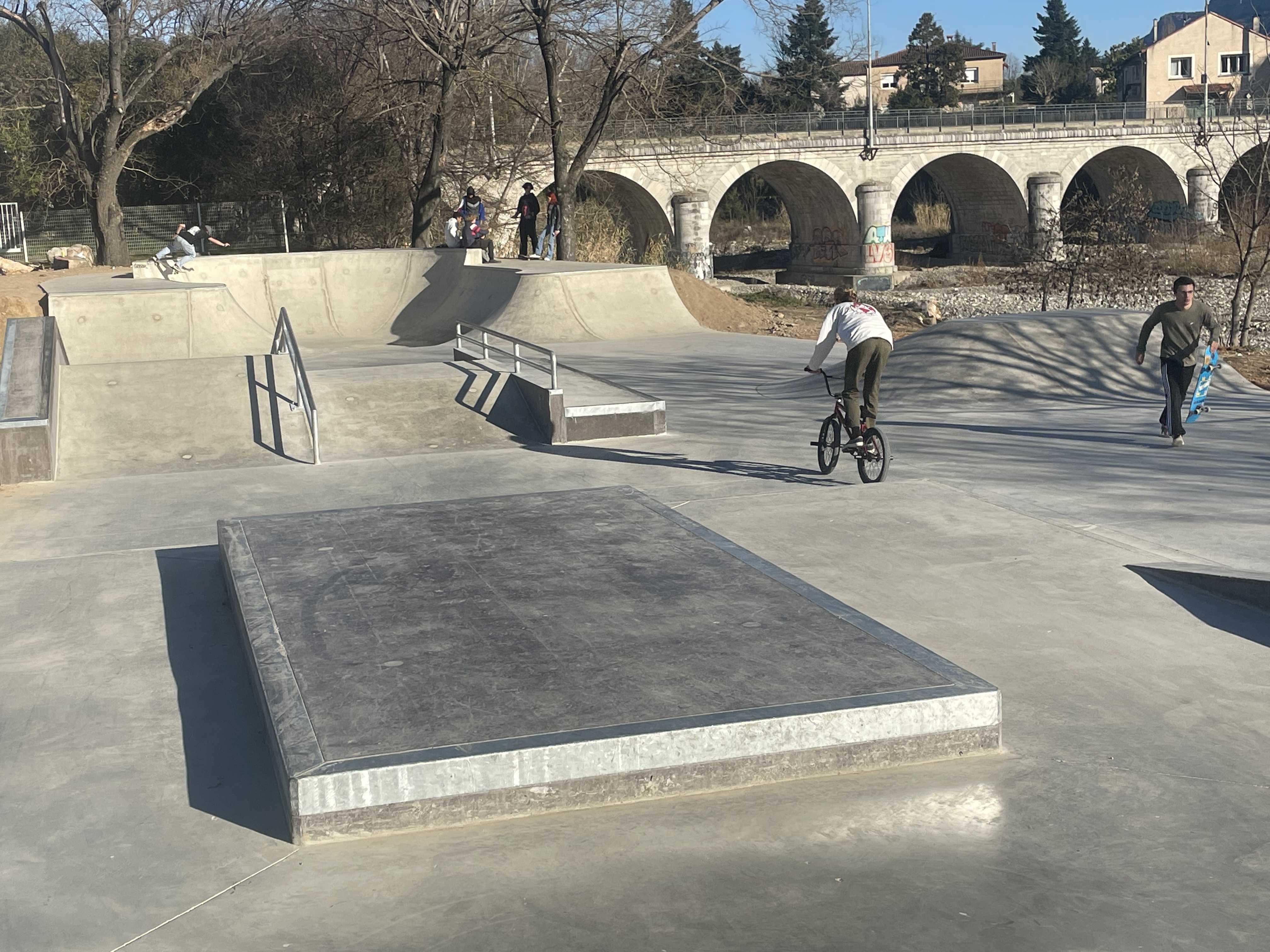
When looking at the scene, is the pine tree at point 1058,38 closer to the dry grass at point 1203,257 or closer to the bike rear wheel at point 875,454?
the dry grass at point 1203,257

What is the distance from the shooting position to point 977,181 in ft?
208

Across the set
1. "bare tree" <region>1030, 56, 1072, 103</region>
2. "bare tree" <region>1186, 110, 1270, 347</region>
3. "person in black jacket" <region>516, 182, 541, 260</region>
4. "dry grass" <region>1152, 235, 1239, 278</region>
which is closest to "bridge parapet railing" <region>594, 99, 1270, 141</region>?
"dry grass" <region>1152, 235, 1239, 278</region>

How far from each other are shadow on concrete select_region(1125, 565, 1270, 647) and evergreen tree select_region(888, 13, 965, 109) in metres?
88.1

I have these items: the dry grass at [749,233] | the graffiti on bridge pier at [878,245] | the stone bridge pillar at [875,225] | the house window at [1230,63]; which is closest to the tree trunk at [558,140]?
the stone bridge pillar at [875,225]

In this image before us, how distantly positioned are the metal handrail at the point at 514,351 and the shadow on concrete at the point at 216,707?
470 centimetres

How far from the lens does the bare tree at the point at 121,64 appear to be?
97.7 ft

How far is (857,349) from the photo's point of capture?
9.01 meters

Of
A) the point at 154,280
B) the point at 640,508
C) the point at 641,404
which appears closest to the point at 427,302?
the point at 154,280

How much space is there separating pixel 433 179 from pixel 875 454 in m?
22.5

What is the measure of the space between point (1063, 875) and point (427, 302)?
2226cm

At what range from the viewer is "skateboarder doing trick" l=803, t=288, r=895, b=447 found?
8969mm

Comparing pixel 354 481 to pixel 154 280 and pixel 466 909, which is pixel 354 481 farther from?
pixel 154 280

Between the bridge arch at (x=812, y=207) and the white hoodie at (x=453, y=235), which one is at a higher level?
the bridge arch at (x=812, y=207)

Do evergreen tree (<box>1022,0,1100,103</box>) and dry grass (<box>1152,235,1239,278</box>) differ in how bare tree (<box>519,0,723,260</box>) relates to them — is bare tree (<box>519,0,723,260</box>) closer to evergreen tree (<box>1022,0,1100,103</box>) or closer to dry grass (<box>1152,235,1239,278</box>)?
dry grass (<box>1152,235,1239,278</box>)
